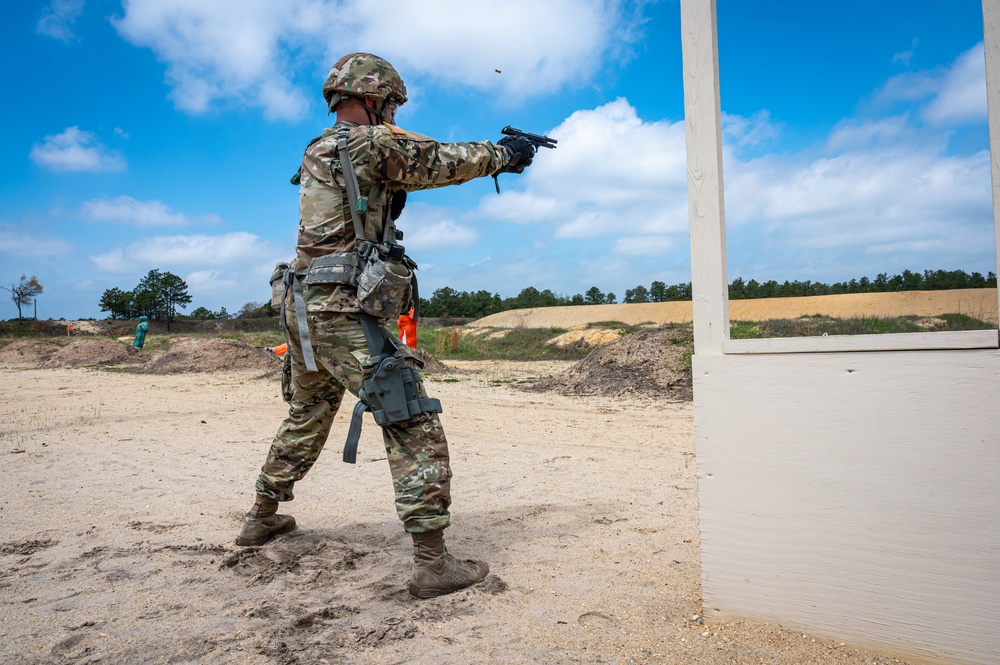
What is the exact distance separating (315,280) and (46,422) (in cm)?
622

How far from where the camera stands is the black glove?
2939 millimetres

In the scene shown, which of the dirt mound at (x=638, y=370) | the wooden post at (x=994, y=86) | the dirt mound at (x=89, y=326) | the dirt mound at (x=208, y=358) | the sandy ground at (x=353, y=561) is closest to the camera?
the wooden post at (x=994, y=86)

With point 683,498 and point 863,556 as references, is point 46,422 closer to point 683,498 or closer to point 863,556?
point 683,498

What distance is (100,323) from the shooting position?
38.2 meters

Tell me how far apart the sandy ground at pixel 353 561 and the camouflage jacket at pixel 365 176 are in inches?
48.2

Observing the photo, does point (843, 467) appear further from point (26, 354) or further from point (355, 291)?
point (26, 354)

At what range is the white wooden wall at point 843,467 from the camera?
6.01 feet

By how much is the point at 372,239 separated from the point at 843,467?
1991 millimetres

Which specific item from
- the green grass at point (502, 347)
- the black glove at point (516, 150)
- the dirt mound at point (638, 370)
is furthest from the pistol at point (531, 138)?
the green grass at point (502, 347)

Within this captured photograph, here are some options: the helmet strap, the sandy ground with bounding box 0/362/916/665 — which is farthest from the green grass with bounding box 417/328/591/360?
the helmet strap

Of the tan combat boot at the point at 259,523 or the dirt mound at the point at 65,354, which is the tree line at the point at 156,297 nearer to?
the dirt mound at the point at 65,354

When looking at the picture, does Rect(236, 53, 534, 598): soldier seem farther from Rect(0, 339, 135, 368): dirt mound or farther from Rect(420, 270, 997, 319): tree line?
Rect(0, 339, 135, 368): dirt mound

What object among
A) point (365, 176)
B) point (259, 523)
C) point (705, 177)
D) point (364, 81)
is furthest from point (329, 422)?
point (705, 177)

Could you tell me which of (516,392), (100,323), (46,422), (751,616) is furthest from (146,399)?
(100,323)
